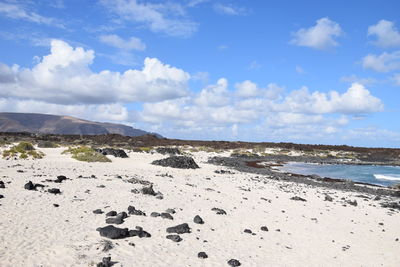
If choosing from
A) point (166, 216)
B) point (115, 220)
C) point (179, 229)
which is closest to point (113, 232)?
point (115, 220)

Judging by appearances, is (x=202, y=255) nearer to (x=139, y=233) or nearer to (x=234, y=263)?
(x=234, y=263)

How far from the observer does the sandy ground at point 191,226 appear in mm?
9195

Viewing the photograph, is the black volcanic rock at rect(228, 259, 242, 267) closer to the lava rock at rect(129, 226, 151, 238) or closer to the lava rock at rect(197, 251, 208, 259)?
the lava rock at rect(197, 251, 208, 259)

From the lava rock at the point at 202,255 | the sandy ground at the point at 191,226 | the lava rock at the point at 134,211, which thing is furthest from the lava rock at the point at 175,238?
the lava rock at the point at 134,211

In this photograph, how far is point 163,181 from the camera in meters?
22.2

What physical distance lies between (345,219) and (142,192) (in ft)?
34.4

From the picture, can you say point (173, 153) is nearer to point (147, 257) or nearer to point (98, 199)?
point (98, 199)

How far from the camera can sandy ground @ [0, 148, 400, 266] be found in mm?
9195

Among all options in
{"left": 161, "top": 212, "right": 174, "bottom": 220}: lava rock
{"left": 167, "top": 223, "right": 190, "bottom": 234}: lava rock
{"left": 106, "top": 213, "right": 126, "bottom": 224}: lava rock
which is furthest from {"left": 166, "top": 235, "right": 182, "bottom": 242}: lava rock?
{"left": 161, "top": 212, "right": 174, "bottom": 220}: lava rock

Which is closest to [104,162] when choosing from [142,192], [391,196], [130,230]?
Answer: [142,192]

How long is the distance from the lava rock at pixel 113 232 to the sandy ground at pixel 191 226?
0.69 feet

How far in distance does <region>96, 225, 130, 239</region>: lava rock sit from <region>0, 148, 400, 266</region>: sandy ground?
210 mm

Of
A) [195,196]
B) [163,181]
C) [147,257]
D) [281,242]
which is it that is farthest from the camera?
[163,181]

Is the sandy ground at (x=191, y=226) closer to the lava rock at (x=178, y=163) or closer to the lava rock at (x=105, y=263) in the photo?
the lava rock at (x=105, y=263)
